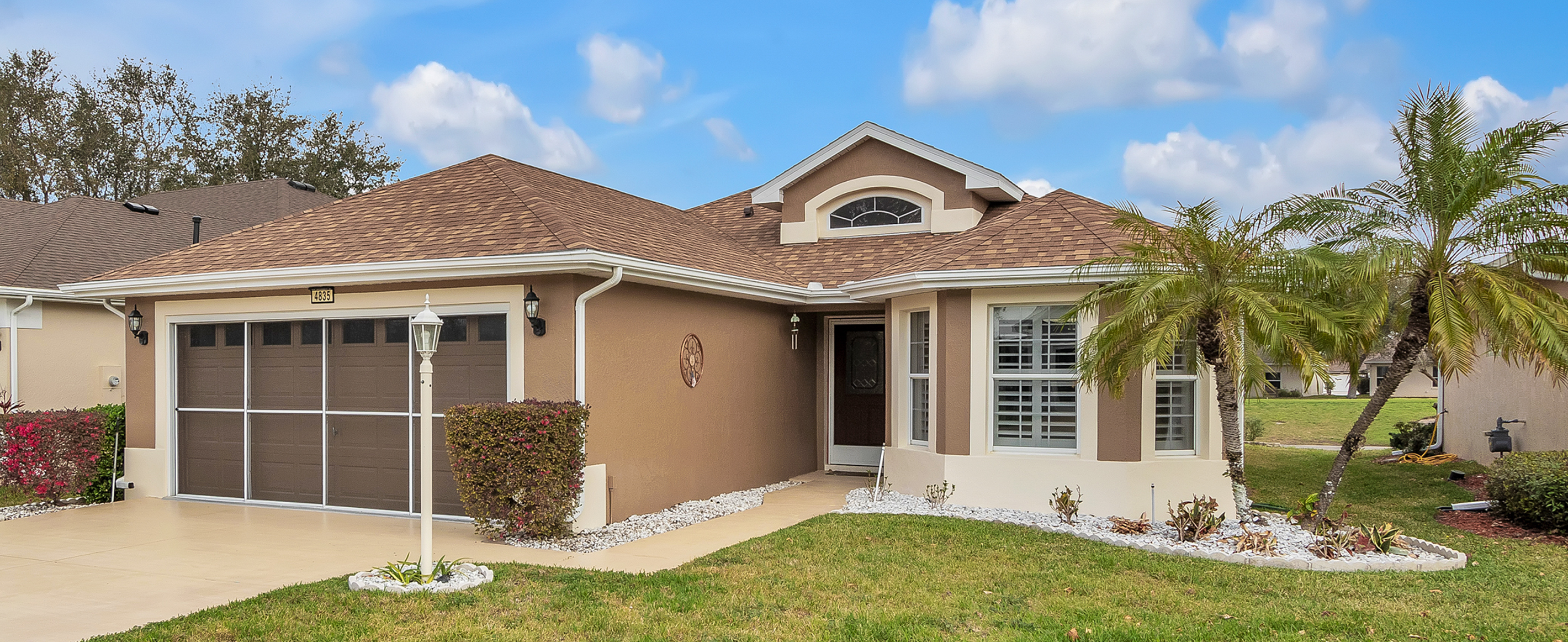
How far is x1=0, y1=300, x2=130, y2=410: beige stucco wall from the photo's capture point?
14.0 meters

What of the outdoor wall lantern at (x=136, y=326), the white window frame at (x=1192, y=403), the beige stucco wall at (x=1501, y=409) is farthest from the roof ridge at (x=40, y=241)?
the beige stucco wall at (x=1501, y=409)

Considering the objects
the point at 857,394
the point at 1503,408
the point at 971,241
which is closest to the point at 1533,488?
the point at 1503,408

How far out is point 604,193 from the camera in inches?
513

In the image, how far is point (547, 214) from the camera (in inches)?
388

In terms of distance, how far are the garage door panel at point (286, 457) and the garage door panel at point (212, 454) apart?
0.21m

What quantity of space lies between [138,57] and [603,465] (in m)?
31.0

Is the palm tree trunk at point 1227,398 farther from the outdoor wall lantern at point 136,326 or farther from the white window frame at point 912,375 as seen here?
the outdoor wall lantern at point 136,326

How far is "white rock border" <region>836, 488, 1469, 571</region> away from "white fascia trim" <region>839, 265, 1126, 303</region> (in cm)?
227

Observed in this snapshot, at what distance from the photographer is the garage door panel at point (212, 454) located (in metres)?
10.7

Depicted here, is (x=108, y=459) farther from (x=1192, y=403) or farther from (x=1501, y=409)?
(x=1501, y=409)

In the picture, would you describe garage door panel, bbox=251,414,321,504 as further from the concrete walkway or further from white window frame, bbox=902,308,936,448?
white window frame, bbox=902,308,936,448

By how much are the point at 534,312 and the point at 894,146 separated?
716 cm

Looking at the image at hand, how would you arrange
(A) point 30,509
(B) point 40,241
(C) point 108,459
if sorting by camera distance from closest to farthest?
(A) point 30,509
(C) point 108,459
(B) point 40,241

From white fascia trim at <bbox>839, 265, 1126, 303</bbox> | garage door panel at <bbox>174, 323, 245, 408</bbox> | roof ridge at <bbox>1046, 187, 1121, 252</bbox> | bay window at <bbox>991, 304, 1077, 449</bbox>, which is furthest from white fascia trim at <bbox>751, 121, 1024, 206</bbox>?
garage door panel at <bbox>174, 323, 245, 408</bbox>
